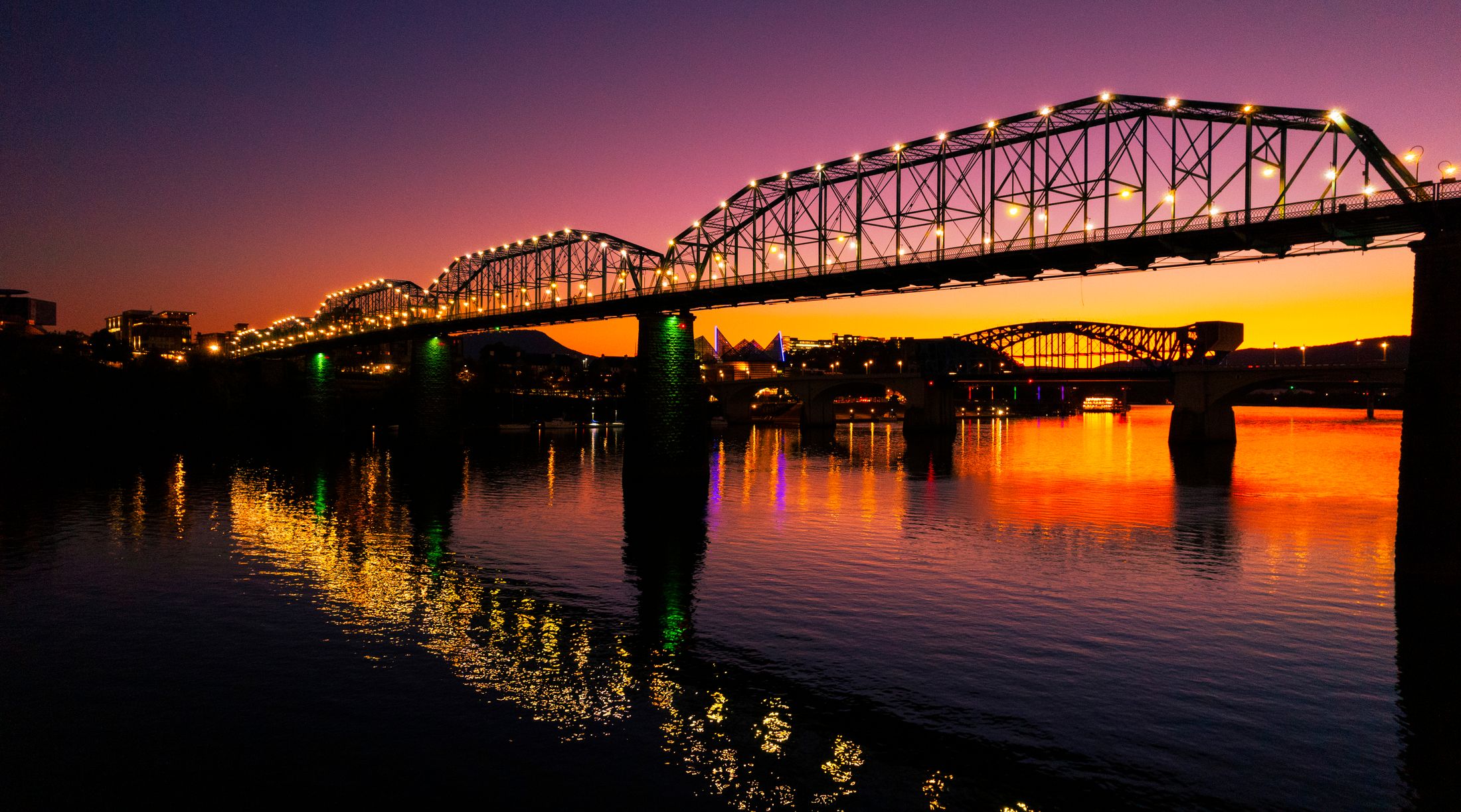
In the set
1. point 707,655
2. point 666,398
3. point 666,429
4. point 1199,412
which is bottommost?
point 707,655

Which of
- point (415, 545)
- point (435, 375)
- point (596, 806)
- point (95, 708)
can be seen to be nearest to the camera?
point (596, 806)

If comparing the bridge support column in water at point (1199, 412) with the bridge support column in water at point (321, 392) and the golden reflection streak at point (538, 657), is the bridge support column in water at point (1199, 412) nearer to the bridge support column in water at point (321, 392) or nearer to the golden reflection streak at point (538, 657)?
the golden reflection streak at point (538, 657)

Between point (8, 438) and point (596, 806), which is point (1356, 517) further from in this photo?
point (8, 438)

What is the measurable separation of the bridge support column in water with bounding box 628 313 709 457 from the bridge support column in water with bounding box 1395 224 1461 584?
4468 cm

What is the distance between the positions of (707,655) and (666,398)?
136ft

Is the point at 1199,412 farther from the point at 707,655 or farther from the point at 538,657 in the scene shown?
the point at 538,657

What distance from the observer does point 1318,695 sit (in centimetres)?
2314

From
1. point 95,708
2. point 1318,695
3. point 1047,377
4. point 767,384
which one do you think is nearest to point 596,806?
point 95,708

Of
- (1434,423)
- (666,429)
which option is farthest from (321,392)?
(1434,423)

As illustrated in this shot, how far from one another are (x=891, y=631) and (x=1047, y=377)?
130 m

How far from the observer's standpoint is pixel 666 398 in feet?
221

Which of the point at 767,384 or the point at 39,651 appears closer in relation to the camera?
the point at 39,651

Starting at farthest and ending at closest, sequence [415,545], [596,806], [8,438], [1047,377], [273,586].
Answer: [1047,377], [8,438], [415,545], [273,586], [596,806]

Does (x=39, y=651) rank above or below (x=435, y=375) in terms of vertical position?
below
